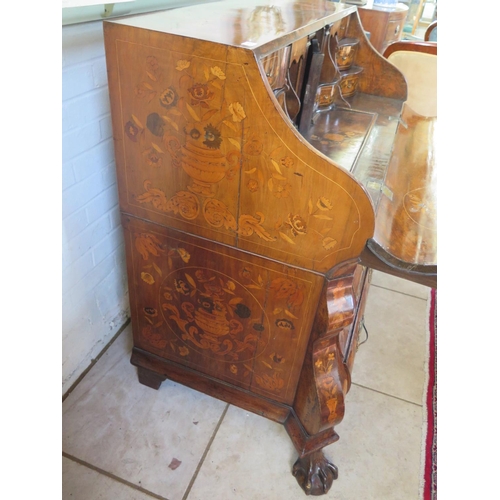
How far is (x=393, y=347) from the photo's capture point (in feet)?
5.81

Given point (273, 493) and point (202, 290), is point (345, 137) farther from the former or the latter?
point (273, 493)

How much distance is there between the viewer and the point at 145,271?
1.18 m

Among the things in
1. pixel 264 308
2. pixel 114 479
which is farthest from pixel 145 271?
pixel 114 479

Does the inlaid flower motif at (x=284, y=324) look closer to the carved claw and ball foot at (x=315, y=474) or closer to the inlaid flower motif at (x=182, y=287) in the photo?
the inlaid flower motif at (x=182, y=287)

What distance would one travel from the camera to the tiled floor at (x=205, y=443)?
1207 mm

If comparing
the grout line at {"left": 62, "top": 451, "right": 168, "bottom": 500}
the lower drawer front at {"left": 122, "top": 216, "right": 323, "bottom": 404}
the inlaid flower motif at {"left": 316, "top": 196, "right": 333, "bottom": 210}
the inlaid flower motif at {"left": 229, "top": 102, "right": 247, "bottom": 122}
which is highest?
the inlaid flower motif at {"left": 229, "top": 102, "right": 247, "bottom": 122}

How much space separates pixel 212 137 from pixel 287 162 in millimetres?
168

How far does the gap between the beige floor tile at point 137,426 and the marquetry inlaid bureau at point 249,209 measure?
0.10 metres

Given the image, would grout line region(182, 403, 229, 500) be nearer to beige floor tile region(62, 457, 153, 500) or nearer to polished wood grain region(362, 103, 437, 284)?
beige floor tile region(62, 457, 153, 500)

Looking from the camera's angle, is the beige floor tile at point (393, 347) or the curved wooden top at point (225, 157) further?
the beige floor tile at point (393, 347)

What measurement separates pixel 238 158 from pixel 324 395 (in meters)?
0.66

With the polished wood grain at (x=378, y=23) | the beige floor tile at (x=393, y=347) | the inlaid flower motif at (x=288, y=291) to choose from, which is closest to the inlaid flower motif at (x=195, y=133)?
the inlaid flower motif at (x=288, y=291)

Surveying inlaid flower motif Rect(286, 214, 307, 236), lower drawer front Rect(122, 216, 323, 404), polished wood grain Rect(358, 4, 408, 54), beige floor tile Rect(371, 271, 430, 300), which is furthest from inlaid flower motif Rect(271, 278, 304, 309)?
polished wood grain Rect(358, 4, 408, 54)

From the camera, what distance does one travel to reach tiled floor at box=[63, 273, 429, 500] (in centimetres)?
121
